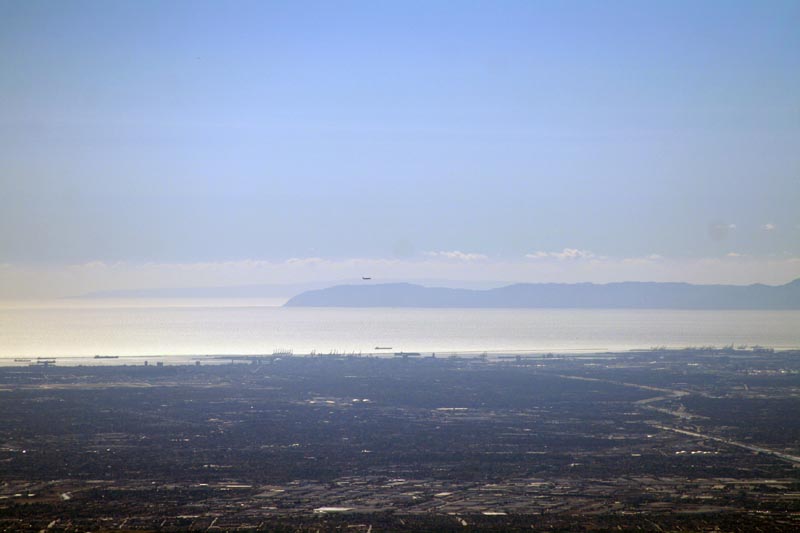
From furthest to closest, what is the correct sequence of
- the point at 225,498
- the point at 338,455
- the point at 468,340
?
the point at 468,340 < the point at 338,455 < the point at 225,498

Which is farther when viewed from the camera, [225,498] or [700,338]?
[700,338]

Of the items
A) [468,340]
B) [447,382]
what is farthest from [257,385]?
[468,340]

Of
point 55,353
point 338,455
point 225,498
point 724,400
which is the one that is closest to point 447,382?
point 724,400

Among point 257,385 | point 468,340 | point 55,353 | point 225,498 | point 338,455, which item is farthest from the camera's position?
point 468,340

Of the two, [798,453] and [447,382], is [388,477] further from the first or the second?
[447,382]

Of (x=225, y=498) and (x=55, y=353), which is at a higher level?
(x=55, y=353)

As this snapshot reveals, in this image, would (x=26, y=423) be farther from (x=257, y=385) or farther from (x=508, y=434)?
(x=508, y=434)
